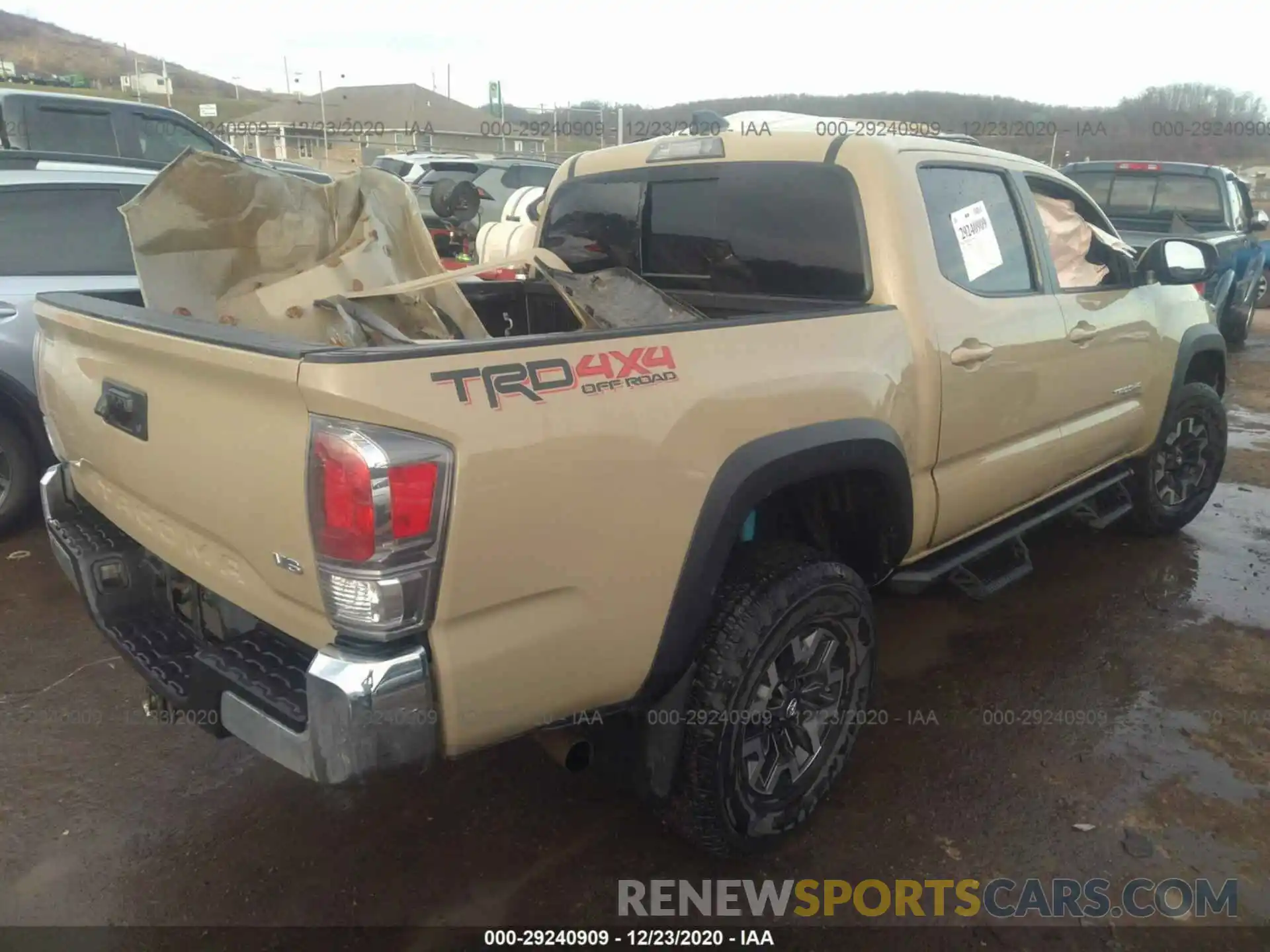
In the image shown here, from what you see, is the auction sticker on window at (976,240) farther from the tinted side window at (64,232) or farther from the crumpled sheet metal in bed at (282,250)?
the tinted side window at (64,232)

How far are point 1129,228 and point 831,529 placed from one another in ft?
25.5

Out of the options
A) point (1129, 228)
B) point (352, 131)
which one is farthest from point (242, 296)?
point (352, 131)

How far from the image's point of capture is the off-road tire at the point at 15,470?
4453 mm

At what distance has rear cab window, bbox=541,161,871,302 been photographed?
9.56 feet

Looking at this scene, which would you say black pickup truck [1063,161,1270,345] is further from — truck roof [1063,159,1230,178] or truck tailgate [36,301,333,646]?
truck tailgate [36,301,333,646]

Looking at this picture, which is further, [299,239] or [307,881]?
[299,239]

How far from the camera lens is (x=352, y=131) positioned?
109ft

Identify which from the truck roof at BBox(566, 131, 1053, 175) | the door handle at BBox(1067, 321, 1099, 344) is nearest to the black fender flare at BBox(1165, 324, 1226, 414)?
the door handle at BBox(1067, 321, 1099, 344)

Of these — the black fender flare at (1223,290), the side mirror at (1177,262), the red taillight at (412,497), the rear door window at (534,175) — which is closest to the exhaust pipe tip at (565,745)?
the red taillight at (412,497)

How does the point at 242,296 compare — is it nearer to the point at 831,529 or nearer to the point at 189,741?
the point at 189,741

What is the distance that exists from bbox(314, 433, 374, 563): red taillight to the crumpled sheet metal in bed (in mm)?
1165

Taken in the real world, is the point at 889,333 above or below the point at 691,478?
above

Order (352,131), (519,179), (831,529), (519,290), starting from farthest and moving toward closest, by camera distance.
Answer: (352,131) < (519,179) < (519,290) < (831,529)

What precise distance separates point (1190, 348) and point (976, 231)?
196cm
